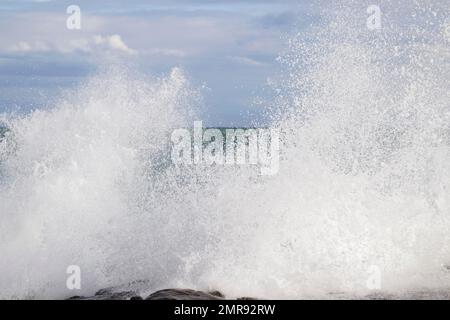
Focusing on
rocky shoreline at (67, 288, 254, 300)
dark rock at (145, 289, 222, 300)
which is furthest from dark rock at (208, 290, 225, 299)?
dark rock at (145, 289, 222, 300)

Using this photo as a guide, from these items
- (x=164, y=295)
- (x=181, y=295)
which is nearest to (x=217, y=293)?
(x=181, y=295)

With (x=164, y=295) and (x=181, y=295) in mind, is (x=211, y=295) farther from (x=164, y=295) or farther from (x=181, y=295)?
(x=164, y=295)

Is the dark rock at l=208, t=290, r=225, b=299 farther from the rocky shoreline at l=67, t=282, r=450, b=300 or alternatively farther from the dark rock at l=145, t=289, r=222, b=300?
the dark rock at l=145, t=289, r=222, b=300

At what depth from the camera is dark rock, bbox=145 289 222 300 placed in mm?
7801

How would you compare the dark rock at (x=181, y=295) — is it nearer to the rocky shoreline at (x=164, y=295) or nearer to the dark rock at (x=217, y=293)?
the rocky shoreline at (x=164, y=295)

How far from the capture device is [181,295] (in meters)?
7.95

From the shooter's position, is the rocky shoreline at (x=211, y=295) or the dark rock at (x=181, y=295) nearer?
the dark rock at (x=181, y=295)

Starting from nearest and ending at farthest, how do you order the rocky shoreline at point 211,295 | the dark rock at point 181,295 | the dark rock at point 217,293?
the dark rock at point 181,295, the rocky shoreline at point 211,295, the dark rock at point 217,293

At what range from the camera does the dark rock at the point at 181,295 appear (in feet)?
25.6

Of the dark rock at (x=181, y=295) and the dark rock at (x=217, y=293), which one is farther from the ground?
the dark rock at (x=181, y=295)

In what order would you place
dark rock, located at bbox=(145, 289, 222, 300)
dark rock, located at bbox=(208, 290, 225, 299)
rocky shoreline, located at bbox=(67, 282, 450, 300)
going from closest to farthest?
dark rock, located at bbox=(145, 289, 222, 300) < rocky shoreline, located at bbox=(67, 282, 450, 300) < dark rock, located at bbox=(208, 290, 225, 299)

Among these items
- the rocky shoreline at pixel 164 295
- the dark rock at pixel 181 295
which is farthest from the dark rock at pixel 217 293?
the dark rock at pixel 181 295

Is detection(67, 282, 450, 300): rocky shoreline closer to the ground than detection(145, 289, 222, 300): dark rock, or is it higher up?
closer to the ground

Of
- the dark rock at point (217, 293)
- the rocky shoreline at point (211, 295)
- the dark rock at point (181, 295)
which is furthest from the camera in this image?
the dark rock at point (217, 293)
